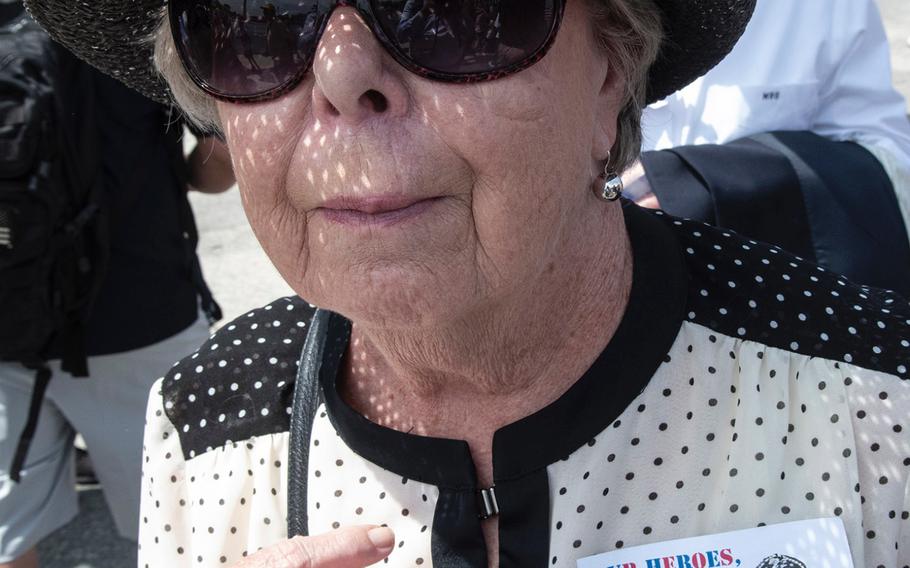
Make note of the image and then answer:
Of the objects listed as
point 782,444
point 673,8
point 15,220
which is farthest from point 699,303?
point 15,220

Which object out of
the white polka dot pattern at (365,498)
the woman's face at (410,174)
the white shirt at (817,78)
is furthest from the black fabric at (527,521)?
the white shirt at (817,78)

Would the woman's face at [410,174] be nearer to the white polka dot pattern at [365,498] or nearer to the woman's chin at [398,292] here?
the woman's chin at [398,292]

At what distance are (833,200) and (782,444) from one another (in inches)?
27.1

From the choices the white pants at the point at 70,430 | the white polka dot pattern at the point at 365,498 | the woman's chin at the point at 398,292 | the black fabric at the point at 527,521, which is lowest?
the white pants at the point at 70,430

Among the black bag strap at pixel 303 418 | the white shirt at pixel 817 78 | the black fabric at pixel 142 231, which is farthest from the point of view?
the black fabric at pixel 142 231

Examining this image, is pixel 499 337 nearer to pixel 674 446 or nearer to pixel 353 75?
pixel 674 446

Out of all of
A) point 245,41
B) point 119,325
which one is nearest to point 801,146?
point 245,41

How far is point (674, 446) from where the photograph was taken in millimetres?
1441

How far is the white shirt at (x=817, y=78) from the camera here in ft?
6.73

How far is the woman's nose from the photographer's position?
1.20 metres

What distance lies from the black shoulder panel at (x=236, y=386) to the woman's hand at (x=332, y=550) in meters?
0.33

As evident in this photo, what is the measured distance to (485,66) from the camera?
1.22 m

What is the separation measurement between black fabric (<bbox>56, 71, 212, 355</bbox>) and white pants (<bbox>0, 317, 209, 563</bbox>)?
7 cm

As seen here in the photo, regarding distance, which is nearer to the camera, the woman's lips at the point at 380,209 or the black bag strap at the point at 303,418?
the woman's lips at the point at 380,209
